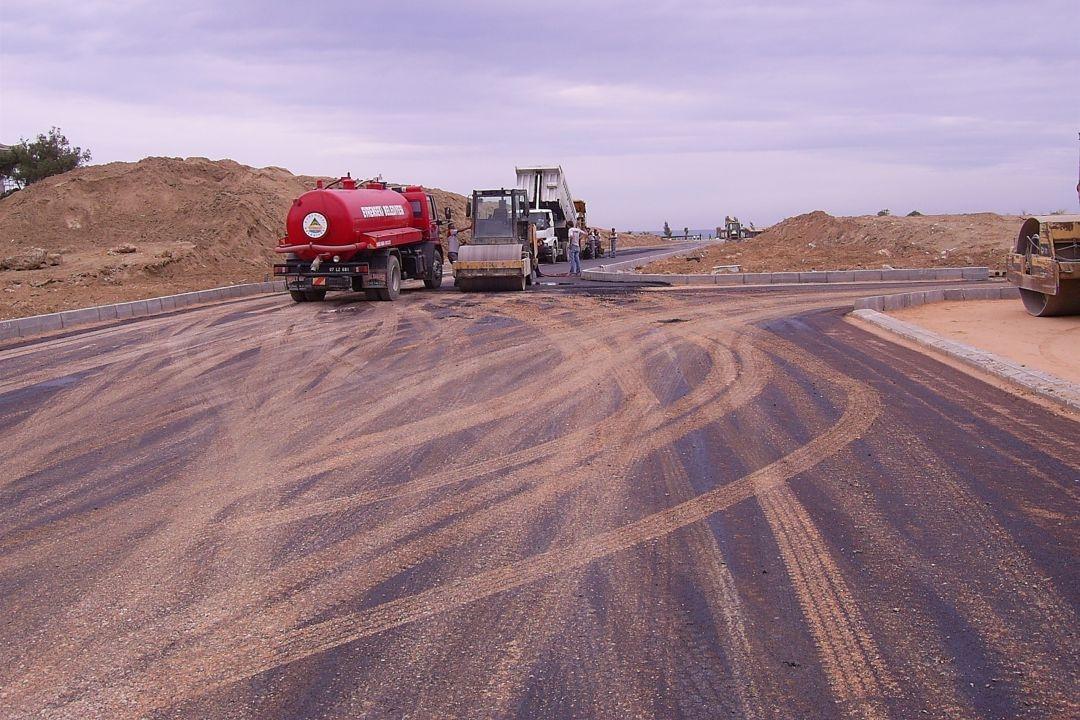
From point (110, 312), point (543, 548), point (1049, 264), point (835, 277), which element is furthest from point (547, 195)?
point (543, 548)

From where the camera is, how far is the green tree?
49344 mm

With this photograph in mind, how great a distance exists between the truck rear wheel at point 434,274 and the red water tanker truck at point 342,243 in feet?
6.88

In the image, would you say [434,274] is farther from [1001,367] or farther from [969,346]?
[1001,367]

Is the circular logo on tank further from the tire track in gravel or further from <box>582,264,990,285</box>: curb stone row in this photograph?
the tire track in gravel

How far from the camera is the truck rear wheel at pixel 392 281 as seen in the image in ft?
68.4

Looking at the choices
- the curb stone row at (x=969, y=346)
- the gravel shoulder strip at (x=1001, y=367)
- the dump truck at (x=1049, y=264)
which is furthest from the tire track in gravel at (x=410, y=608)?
the dump truck at (x=1049, y=264)

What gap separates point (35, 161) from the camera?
49.8 metres

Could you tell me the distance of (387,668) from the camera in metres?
3.73

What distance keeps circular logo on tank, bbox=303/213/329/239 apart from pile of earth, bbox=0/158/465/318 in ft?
19.1

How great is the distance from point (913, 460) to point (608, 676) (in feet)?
12.9

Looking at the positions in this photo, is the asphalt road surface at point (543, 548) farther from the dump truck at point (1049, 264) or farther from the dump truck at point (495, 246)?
the dump truck at point (495, 246)

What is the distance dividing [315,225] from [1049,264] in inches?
558

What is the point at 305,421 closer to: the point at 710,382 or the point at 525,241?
the point at 710,382

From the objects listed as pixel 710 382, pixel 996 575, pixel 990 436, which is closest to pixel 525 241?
pixel 710 382
